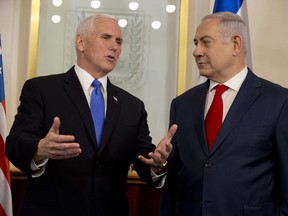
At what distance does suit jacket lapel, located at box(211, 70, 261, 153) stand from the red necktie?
0.21 ft

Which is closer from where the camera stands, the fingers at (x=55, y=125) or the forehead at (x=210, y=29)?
the fingers at (x=55, y=125)

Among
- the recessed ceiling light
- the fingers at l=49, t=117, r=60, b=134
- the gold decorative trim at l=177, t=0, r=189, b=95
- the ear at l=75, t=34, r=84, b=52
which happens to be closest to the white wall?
the gold decorative trim at l=177, t=0, r=189, b=95

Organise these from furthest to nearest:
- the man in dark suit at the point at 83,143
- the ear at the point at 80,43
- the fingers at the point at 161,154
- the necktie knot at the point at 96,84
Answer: the ear at the point at 80,43, the necktie knot at the point at 96,84, the man in dark suit at the point at 83,143, the fingers at the point at 161,154

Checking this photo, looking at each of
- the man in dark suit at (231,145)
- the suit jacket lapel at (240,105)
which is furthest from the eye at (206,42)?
the suit jacket lapel at (240,105)

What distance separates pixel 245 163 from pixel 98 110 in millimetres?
717

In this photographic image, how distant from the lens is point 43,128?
1.95 meters

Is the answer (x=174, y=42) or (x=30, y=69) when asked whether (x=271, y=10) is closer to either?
(x=174, y=42)

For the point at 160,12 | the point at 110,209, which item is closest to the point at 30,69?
the point at 160,12

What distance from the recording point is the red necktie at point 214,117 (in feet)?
6.14

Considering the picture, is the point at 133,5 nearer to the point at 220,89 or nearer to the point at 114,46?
the point at 114,46

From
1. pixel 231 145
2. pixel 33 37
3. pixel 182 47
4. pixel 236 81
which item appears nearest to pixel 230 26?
pixel 236 81

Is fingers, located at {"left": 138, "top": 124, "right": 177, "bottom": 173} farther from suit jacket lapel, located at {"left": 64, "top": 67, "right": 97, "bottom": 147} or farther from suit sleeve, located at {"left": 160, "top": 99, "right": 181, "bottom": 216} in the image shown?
suit jacket lapel, located at {"left": 64, "top": 67, "right": 97, "bottom": 147}

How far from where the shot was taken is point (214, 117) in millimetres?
1905

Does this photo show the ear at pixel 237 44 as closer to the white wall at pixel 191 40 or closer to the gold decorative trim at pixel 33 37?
the white wall at pixel 191 40
